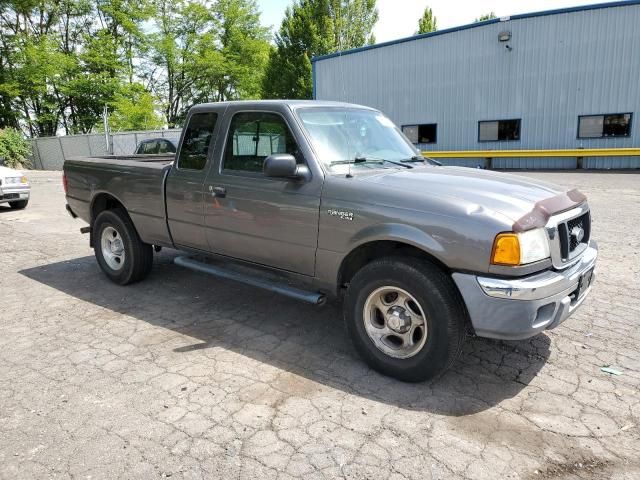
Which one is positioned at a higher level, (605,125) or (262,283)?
(605,125)

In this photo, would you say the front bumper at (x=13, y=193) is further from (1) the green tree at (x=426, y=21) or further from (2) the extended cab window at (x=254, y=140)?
(1) the green tree at (x=426, y=21)

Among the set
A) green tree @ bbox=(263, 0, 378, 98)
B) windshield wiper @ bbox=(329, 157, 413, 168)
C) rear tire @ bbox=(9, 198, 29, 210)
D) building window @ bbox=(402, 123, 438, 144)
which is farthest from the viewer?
green tree @ bbox=(263, 0, 378, 98)

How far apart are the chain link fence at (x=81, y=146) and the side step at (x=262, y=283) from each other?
2342 centimetres

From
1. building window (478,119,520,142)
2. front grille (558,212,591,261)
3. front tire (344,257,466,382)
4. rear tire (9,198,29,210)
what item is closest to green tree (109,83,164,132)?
building window (478,119,520,142)

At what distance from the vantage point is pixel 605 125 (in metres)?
19.8

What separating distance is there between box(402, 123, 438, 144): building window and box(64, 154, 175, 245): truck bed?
1972 centimetres

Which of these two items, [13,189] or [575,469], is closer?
[575,469]

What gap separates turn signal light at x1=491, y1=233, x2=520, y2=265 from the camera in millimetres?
2984

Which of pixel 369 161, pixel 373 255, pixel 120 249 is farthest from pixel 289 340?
pixel 120 249

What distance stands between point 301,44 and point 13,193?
3425 cm

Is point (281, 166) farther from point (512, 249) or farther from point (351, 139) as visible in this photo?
point (512, 249)

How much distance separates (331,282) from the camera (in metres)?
3.83

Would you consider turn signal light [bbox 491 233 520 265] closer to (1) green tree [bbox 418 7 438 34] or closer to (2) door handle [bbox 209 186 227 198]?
(2) door handle [bbox 209 186 227 198]

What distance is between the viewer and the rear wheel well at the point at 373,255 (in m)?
3.41
